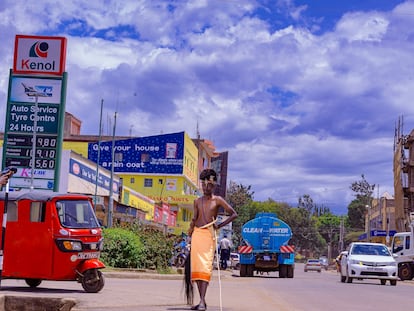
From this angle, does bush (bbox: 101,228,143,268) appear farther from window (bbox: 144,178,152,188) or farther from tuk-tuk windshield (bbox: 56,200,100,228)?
window (bbox: 144,178,152,188)

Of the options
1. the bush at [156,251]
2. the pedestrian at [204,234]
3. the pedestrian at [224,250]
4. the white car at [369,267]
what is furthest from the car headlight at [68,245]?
the pedestrian at [224,250]

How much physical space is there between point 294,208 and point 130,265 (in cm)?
10279

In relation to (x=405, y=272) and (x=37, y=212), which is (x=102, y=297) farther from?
(x=405, y=272)

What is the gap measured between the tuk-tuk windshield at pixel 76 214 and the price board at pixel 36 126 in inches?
564

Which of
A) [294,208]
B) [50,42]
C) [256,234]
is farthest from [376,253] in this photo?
[294,208]

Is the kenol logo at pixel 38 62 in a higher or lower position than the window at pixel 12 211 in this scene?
higher

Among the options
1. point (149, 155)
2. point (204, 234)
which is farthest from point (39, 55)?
point (149, 155)

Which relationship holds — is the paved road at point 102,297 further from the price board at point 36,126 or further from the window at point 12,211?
the price board at point 36,126

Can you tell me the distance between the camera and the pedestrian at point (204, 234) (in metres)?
9.10

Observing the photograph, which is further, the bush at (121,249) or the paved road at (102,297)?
the bush at (121,249)

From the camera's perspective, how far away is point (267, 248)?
28438 mm

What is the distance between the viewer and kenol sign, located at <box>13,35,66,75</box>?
27.8 metres

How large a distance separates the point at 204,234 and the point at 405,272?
27.9 metres

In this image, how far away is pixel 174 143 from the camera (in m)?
72.2
